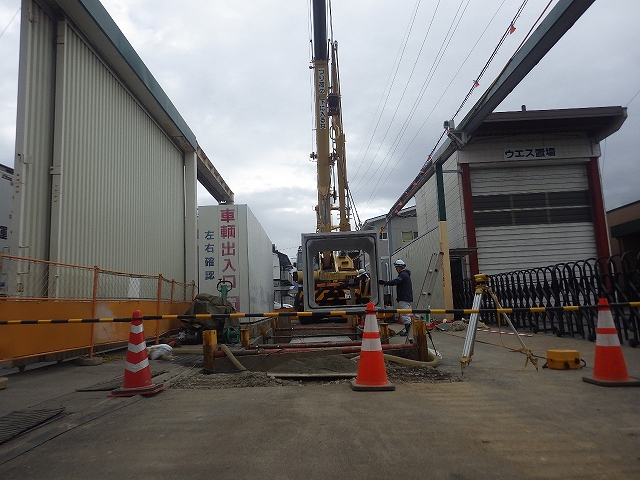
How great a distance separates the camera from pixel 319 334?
12180 millimetres

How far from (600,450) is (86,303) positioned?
7207 millimetres

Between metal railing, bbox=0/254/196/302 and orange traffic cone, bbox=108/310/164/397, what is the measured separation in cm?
214

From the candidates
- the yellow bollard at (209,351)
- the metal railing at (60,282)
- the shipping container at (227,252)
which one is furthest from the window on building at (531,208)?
the yellow bollard at (209,351)

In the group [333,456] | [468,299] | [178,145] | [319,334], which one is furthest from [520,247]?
[333,456]

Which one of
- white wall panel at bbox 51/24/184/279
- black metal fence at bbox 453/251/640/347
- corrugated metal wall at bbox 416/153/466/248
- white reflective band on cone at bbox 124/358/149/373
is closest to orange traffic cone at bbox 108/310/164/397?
white reflective band on cone at bbox 124/358/149/373

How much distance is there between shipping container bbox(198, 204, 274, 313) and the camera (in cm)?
1506

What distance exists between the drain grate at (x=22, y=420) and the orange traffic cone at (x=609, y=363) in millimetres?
5289

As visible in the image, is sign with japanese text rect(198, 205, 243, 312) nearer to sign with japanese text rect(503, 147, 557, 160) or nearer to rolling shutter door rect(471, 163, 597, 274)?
rolling shutter door rect(471, 163, 597, 274)

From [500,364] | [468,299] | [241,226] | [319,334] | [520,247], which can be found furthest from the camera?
[520,247]

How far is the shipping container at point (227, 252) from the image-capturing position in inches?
593

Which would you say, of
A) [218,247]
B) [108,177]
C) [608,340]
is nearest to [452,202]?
[218,247]

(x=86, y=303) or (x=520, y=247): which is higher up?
(x=520, y=247)

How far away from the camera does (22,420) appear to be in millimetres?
4086

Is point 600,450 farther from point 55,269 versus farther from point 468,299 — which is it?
point 468,299
